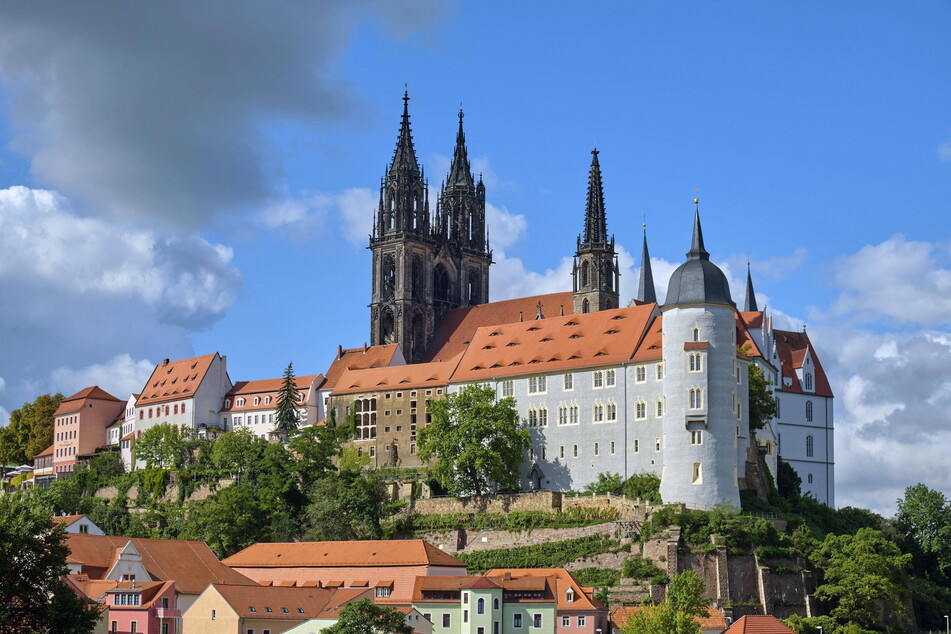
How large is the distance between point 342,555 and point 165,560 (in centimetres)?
1063

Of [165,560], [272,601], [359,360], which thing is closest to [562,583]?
[272,601]

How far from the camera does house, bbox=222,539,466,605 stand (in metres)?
96.4

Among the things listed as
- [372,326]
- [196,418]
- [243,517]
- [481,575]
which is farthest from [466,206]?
[481,575]

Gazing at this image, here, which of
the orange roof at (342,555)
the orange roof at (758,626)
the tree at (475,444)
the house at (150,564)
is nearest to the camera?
the orange roof at (758,626)

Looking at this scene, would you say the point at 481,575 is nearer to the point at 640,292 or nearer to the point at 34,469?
the point at 640,292

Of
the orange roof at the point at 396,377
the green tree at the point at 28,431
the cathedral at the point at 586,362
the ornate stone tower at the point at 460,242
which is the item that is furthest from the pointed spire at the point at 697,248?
the green tree at the point at 28,431

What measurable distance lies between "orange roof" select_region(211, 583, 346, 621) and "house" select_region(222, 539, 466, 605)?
353 centimetres

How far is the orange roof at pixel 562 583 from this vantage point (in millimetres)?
92438

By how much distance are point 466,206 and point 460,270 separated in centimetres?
849

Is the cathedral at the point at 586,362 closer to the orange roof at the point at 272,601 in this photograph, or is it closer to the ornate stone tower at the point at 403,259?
the ornate stone tower at the point at 403,259

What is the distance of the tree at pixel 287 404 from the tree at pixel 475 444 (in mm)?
23888

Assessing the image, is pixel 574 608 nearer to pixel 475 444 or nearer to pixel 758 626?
pixel 758 626

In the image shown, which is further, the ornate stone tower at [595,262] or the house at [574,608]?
the ornate stone tower at [595,262]

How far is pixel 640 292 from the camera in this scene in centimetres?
14412
